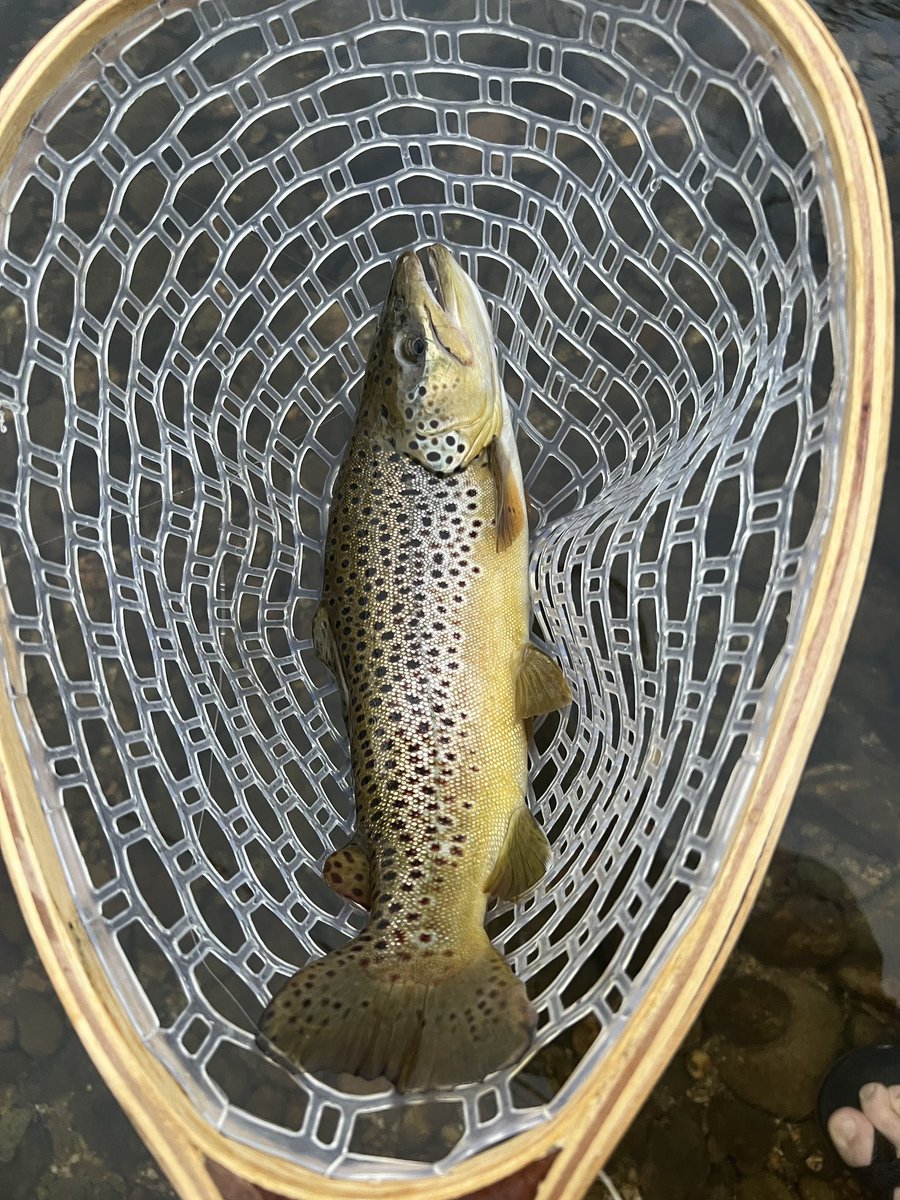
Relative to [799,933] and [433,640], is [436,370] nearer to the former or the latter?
[433,640]

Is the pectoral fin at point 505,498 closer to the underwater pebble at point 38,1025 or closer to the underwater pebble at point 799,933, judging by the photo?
the underwater pebble at point 799,933

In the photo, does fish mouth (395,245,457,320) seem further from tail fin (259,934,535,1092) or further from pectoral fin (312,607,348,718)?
tail fin (259,934,535,1092)

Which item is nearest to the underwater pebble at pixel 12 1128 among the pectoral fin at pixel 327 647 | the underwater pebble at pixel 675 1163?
the pectoral fin at pixel 327 647

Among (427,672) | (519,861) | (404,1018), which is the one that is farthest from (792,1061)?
(427,672)

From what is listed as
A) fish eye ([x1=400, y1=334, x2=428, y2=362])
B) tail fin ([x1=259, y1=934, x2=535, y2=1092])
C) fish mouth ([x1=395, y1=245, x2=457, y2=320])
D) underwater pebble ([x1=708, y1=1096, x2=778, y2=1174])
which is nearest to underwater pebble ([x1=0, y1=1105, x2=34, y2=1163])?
tail fin ([x1=259, y1=934, x2=535, y2=1092])

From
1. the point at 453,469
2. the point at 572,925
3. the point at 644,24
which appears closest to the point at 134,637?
the point at 453,469

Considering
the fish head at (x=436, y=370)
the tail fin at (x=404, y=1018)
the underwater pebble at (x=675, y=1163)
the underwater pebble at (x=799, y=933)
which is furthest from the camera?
the underwater pebble at (x=799, y=933)
